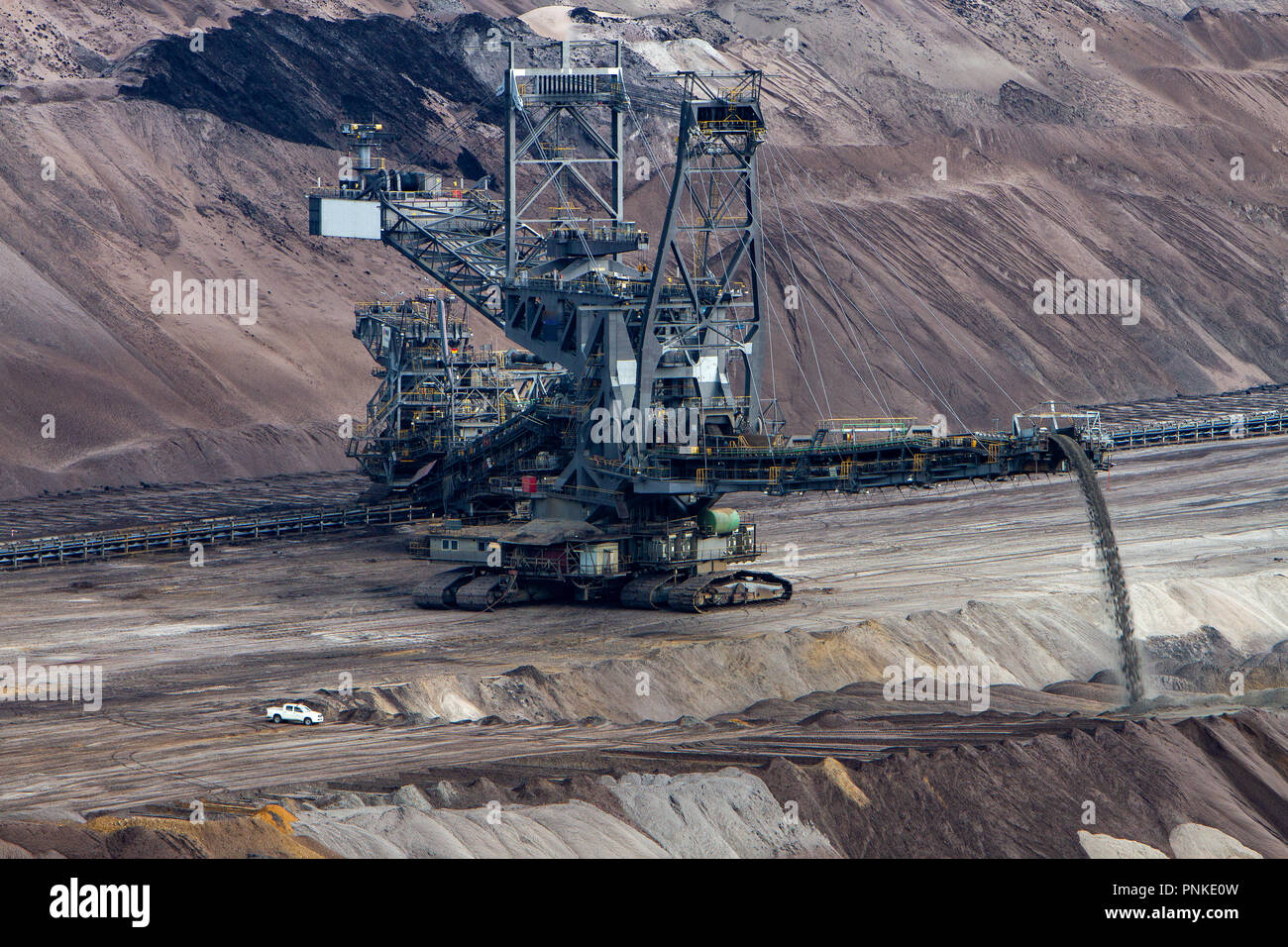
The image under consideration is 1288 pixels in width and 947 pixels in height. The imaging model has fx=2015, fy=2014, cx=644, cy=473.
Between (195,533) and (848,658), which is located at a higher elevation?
(195,533)

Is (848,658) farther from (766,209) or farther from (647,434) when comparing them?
(766,209)

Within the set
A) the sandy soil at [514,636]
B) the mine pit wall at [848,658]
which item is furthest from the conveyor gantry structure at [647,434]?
the mine pit wall at [848,658]

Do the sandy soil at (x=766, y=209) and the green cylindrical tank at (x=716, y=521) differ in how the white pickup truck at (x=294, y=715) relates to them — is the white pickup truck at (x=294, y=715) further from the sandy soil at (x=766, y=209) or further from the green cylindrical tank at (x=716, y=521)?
the sandy soil at (x=766, y=209)

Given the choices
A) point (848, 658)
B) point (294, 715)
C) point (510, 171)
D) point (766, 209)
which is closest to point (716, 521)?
point (848, 658)

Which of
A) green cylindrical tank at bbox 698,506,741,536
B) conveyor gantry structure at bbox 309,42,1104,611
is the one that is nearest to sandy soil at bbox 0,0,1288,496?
conveyor gantry structure at bbox 309,42,1104,611
